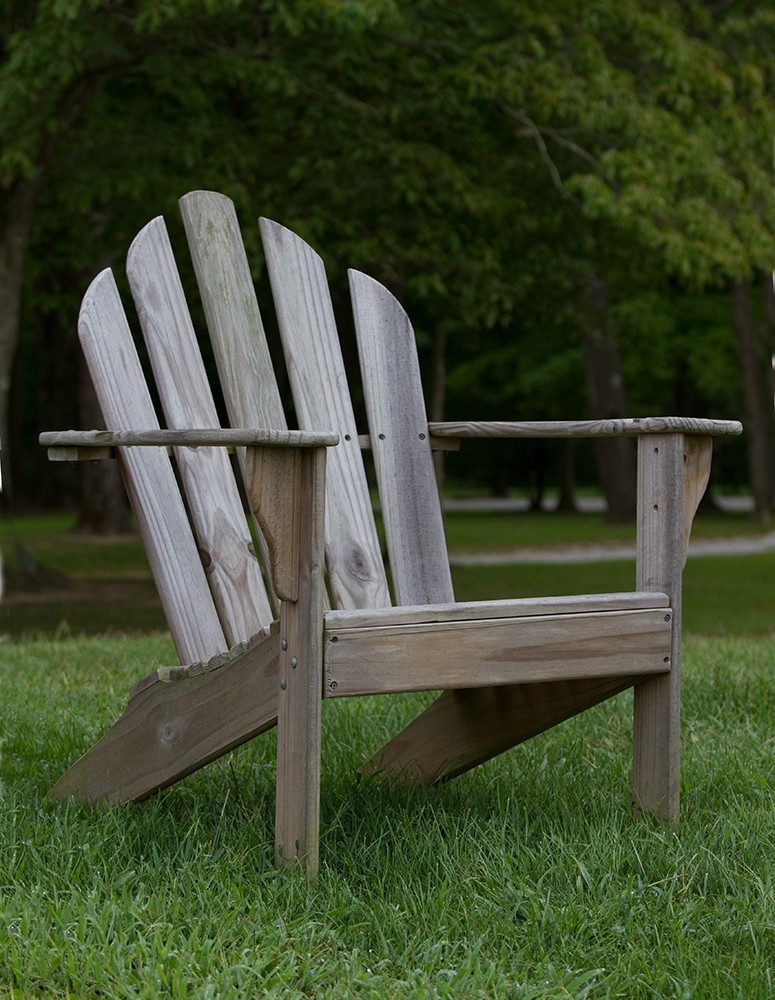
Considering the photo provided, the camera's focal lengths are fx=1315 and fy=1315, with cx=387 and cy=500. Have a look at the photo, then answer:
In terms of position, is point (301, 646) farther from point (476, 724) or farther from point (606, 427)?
point (606, 427)

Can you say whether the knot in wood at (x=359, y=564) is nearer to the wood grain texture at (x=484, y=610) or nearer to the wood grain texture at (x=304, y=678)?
the wood grain texture at (x=484, y=610)

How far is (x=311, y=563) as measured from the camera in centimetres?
230

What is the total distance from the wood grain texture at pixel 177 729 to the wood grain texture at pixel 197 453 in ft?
0.95

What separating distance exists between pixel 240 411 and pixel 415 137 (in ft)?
26.6

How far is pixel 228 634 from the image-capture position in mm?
2900

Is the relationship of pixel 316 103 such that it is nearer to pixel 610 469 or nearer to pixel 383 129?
pixel 383 129

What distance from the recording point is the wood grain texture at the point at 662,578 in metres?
2.74

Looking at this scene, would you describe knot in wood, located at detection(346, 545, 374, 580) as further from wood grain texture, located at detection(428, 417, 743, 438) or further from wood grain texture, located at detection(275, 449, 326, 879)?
wood grain texture, located at detection(275, 449, 326, 879)

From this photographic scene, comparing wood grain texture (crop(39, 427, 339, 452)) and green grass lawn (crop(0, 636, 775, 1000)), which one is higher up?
wood grain texture (crop(39, 427, 339, 452))

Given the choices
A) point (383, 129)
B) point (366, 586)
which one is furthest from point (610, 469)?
point (366, 586)

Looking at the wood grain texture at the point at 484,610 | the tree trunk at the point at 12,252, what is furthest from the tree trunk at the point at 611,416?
the wood grain texture at the point at 484,610

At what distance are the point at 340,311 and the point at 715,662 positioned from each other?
33.1ft

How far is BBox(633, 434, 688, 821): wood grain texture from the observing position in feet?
9.00

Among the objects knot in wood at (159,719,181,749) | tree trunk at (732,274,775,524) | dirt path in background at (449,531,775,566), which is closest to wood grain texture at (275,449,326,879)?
knot in wood at (159,719,181,749)
